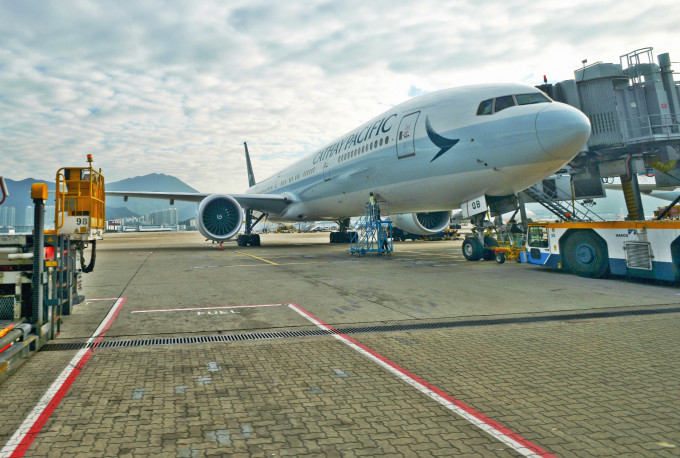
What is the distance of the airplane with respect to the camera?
929 centimetres

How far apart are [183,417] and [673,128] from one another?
775 inches

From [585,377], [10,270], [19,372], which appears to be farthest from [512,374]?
[10,270]

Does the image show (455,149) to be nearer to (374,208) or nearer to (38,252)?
(374,208)

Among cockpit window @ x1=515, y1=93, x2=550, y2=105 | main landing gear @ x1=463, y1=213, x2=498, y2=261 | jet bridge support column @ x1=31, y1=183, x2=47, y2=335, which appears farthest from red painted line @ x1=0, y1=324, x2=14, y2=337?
main landing gear @ x1=463, y1=213, x2=498, y2=261

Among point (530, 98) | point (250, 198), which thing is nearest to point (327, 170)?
point (250, 198)

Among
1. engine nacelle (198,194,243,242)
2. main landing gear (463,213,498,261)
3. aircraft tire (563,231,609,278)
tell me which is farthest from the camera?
engine nacelle (198,194,243,242)

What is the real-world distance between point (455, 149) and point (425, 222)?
765 centimetres

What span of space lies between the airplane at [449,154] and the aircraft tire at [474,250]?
0.03 meters

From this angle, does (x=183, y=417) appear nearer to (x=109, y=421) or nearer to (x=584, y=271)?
(x=109, y=421)

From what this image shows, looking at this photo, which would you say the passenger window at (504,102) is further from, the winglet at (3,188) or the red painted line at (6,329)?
the red painted line at (6,329)

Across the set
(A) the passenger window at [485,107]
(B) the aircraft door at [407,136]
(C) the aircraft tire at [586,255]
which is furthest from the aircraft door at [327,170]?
(C) the aircraft tire at [586,255]

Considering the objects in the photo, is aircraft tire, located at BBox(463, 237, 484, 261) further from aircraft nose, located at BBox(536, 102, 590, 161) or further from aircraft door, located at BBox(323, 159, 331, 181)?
aircraft door, located at BBox(323, 159, 331, 181)

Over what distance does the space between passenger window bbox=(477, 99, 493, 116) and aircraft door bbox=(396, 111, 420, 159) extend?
2.06 m

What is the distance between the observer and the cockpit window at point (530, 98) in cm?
992
